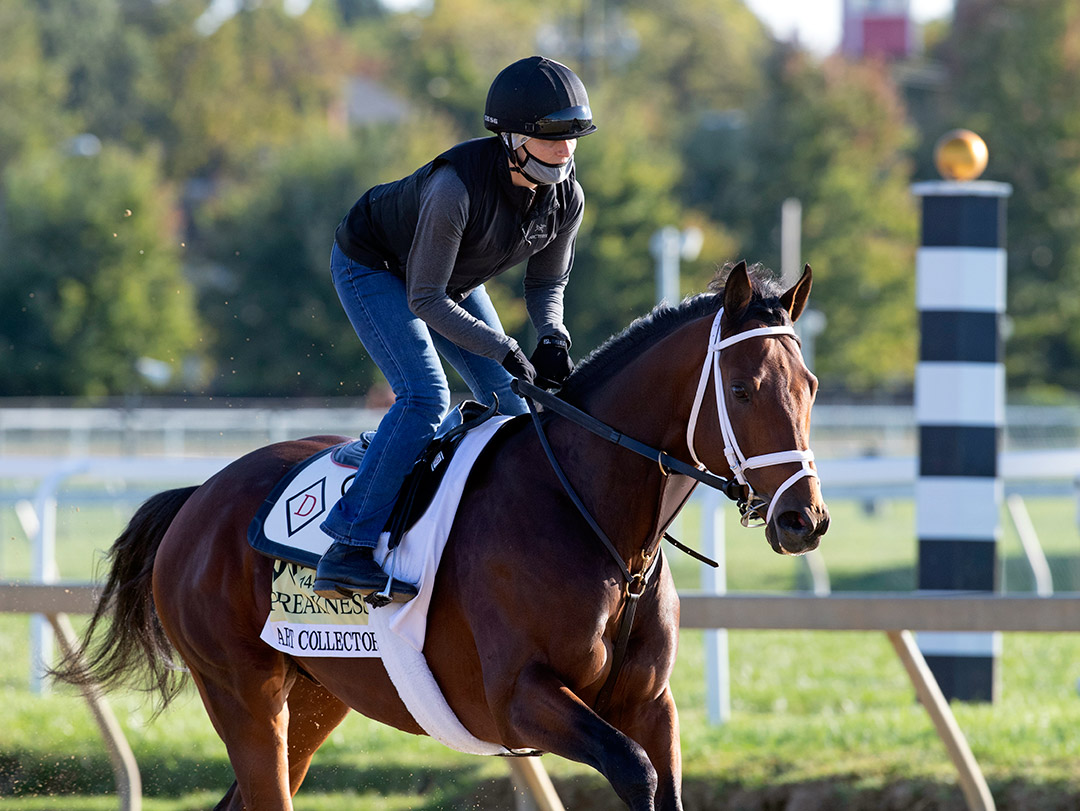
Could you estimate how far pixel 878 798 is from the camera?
507 cm

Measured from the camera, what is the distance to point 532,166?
3473 millimetres

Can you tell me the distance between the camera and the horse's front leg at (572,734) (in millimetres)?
3008

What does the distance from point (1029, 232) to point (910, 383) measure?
531 cm

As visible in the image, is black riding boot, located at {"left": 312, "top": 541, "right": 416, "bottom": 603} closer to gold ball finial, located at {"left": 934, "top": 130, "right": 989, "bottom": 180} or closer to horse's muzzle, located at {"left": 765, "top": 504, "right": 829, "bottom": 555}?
horse's muzzle, located at {"left": 765, "top": 504, "right": 829, "bottom": 555}

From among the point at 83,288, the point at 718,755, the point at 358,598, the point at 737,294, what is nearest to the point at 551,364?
the point at 737,294

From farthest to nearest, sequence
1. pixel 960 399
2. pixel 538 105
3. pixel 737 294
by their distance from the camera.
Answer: pixel 960 399, pixel 538 105, pixel 737 294

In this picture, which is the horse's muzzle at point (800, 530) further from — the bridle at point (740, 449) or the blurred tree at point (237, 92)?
the blurred tree at point (237, 92)

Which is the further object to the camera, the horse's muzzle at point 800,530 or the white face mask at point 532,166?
the white face mask at point 532,166

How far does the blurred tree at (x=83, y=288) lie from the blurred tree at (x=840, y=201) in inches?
587

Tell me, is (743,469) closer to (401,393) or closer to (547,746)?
(547,746)

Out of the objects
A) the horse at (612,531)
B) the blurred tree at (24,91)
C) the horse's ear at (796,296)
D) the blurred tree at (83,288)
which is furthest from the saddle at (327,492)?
the blurred tree at (24,91)

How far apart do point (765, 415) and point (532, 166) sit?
89 centimetres

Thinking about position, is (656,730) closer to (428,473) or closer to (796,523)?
(796,523)

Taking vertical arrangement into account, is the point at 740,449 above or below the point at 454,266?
below
